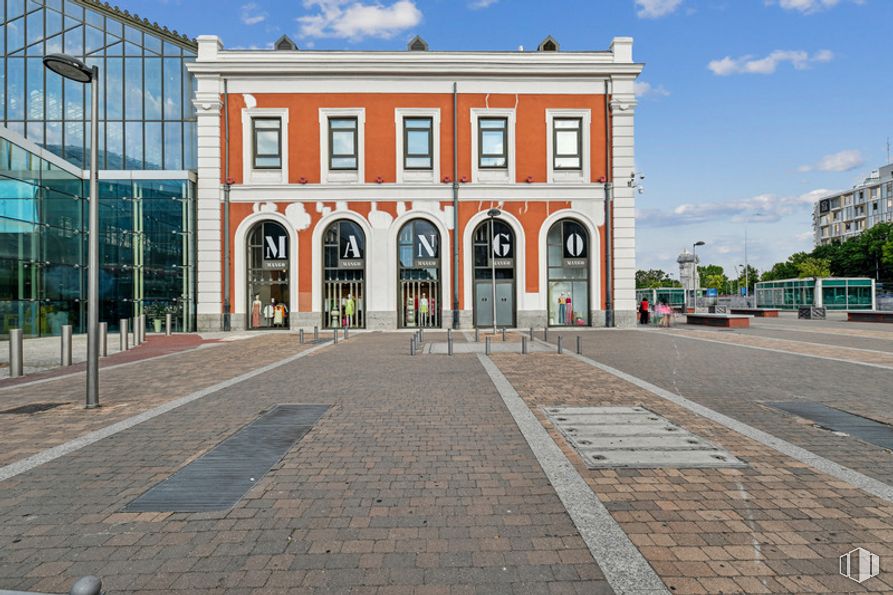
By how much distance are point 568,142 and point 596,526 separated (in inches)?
998

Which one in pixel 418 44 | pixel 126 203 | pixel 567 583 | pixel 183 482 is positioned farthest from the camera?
pixel 418 44

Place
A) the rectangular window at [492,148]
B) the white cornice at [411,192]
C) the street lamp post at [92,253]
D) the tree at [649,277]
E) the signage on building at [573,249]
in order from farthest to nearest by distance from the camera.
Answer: the tree at [649,277] < the signage on building at [573,249] < the rectangular window at [492,148] < the white cornice at [411,192] < the street lamp post at [92,253]

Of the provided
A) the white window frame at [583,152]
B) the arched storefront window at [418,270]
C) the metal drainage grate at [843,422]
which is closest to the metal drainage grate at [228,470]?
the metal drainage grate at [843,422]

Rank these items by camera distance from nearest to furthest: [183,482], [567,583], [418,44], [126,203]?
[567,583] < [183,482] < [126,203] < [418,44]

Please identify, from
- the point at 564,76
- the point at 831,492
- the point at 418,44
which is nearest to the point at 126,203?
the point at 418,44

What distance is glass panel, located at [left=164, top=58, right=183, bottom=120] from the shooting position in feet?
88.4

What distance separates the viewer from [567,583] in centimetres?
295

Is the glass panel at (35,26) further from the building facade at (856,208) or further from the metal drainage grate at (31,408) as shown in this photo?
the building facade at (856,208)

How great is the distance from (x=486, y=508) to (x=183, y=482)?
8.98 ft

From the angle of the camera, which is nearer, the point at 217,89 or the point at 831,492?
the point at 831,492

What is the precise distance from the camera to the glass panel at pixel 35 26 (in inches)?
1057

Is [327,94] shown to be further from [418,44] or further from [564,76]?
[564,76]

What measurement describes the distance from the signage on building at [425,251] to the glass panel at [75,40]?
791 inches

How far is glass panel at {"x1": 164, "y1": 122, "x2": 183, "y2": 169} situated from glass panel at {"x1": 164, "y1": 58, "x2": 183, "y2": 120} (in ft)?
2.03
